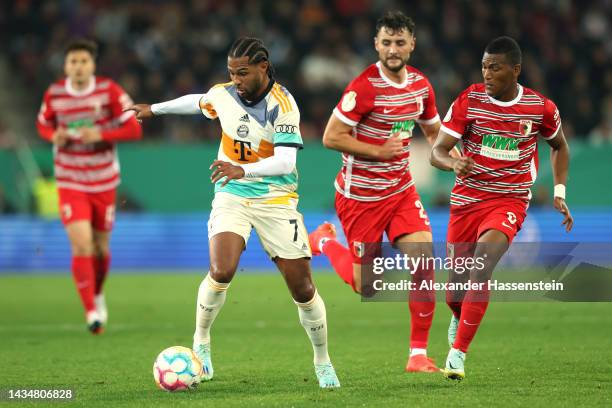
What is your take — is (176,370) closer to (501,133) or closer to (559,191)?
(501,133)

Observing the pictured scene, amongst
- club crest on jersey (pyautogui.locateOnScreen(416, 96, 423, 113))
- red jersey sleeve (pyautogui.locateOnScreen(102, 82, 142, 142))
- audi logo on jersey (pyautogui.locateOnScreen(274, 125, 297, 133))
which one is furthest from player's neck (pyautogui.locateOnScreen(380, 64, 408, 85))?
red jersey sleeve (pyautogui.locateOnScreen(102, 82, 142, 142))

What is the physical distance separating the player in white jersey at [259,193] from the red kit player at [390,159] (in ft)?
2.69

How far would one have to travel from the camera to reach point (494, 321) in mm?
11852

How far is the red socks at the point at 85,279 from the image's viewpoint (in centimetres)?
1128

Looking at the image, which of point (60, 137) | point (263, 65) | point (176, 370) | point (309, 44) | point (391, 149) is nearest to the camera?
point (176, 370)

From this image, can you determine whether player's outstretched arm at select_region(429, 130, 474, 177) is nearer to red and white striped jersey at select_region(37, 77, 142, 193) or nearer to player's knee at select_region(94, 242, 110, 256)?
red and white striped jersey at select_region(37, 77, 142, 193)

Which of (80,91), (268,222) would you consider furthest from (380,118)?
(80,91)

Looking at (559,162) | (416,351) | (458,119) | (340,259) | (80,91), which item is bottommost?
(416,351)

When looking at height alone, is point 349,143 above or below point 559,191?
above

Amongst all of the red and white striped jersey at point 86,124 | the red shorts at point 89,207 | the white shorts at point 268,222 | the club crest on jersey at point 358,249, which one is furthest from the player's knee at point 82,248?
the white shorts at point 268,222

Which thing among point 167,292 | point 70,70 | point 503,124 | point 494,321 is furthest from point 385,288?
point 167,292

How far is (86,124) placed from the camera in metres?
11.7

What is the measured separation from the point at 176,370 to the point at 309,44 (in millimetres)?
14401

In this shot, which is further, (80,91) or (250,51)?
(80,91)
